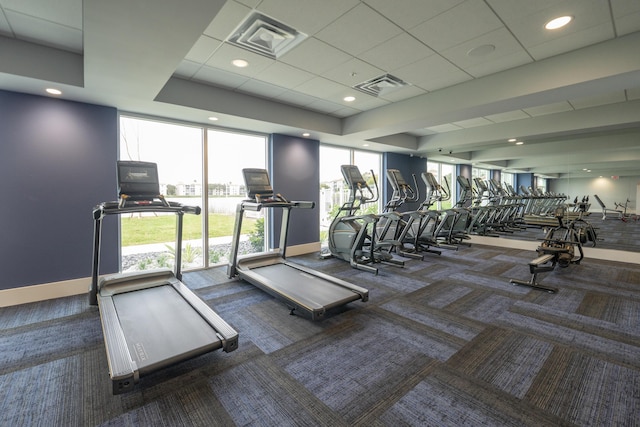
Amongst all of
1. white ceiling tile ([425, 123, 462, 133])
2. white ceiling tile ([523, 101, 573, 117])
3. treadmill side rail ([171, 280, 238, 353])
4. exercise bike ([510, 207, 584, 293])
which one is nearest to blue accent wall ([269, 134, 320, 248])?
white ceiling tile ([425, 123, 462, 133])

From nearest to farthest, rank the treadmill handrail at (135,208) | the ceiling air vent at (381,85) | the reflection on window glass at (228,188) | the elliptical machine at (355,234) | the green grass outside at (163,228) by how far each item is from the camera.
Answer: the treadmill handrail at (135,208) → the ceiling air vent at (381,85) → the green grass outside at (163,228) → the elliptical machine at (355,234) → the reflection on window glass at (228,188)

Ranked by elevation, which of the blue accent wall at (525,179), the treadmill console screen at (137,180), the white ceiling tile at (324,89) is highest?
the white ceiling tile at (324,89)

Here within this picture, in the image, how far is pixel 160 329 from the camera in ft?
8.13

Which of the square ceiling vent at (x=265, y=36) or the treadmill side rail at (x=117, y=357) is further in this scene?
the square ceiling vent at (x=265, y=36)

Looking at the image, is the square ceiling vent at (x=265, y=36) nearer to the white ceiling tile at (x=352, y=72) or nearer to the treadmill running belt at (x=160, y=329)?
the white ceiling tile at (x=352, y=72)

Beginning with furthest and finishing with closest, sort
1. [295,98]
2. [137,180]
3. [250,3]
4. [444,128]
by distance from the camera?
[444,128]
[295,98]
[137,180]
[250,3]

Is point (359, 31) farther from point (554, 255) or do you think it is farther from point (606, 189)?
point (606, 189)

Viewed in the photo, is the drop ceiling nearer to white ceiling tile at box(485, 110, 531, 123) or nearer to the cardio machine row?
white ceiling tile at box(485, 110, 531, 123)

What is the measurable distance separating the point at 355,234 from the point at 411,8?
3411 mm

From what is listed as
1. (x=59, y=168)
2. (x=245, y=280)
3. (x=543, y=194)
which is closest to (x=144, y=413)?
(x=245, y=280)

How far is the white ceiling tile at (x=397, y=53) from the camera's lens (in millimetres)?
3100

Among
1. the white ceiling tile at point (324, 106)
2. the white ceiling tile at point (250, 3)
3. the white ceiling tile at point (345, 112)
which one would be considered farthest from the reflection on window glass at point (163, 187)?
the white ceiling tile at point (250, 3)

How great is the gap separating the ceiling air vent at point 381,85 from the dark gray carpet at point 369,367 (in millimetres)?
3020

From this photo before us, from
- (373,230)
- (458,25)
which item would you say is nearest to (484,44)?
(458,25)
